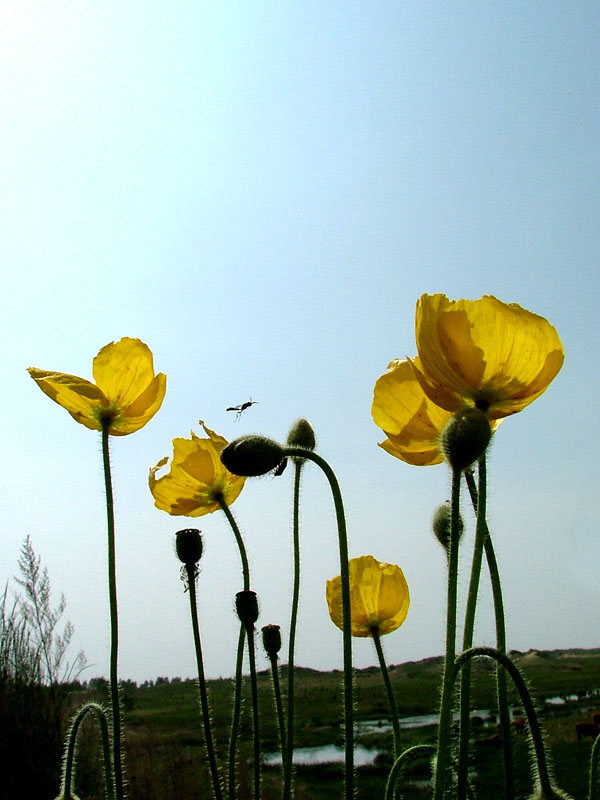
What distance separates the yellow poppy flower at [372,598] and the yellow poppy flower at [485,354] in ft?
2.71

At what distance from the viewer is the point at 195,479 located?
2.02 meters

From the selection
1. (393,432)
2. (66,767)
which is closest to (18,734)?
(66,767)

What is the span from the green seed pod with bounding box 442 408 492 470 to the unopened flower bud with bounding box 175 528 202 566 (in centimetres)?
89

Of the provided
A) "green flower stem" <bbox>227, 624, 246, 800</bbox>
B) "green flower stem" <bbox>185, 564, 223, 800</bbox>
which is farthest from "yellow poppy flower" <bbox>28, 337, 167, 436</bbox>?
"green flower stem" <bbox>227, 624, 246, 800</bbox>

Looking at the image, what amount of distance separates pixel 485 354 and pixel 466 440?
0.25 metres

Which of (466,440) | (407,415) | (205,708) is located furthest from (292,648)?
(466,440)

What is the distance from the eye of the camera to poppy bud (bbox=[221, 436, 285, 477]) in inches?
47.0

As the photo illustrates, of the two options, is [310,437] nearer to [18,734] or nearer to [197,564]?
[197,564]

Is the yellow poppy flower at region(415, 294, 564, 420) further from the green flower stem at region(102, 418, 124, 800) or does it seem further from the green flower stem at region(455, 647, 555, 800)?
the green flower stem at region(102, 418, 124, 800)

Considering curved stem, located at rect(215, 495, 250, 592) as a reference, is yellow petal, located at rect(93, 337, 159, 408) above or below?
above

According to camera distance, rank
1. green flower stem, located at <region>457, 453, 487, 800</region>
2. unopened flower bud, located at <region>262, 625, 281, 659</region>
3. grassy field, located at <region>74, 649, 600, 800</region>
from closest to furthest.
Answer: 1. green flower stem, located at <region>457, 453, 487, 800</region>
2. unopened flower bud, located at <region>262, 625, 281, 659</region>
3. grassy field, located at <region>74, 649, 600, 800</region>

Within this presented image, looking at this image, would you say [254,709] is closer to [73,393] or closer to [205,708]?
[205,708]

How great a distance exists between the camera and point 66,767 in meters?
1.53

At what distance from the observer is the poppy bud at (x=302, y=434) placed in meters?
1.94
